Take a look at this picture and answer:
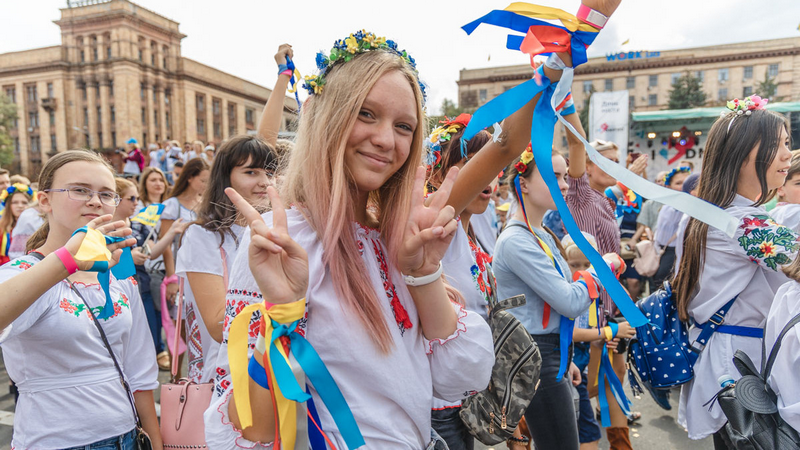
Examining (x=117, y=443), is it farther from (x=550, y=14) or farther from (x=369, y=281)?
(x=550, y=14)

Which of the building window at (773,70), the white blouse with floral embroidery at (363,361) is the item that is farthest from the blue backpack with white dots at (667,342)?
the building window at (773,70)

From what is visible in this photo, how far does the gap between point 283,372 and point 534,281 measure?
5.74ft

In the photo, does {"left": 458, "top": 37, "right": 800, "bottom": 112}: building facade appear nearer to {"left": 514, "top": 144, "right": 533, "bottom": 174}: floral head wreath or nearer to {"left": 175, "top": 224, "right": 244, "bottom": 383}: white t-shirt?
{"left": 514, "top": 144, "right": 533, "bottom": 174}: floral head wreath

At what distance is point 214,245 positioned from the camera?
7.71 ft

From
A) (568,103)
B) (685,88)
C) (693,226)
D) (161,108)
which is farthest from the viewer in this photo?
(161,108)

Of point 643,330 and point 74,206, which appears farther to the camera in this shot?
point 643,330

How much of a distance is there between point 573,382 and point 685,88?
143 ft

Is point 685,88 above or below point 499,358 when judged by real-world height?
above

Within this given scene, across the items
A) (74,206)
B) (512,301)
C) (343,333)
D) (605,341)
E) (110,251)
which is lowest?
(605,341)

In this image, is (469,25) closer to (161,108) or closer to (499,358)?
(499,358)

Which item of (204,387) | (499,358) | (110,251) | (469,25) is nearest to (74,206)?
(110,251)

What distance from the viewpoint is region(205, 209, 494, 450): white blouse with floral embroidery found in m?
1.14

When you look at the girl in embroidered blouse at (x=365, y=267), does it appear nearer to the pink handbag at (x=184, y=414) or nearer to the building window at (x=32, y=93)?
the pink handbag at (x=184, y=414)

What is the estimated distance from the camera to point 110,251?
5.96 feet
